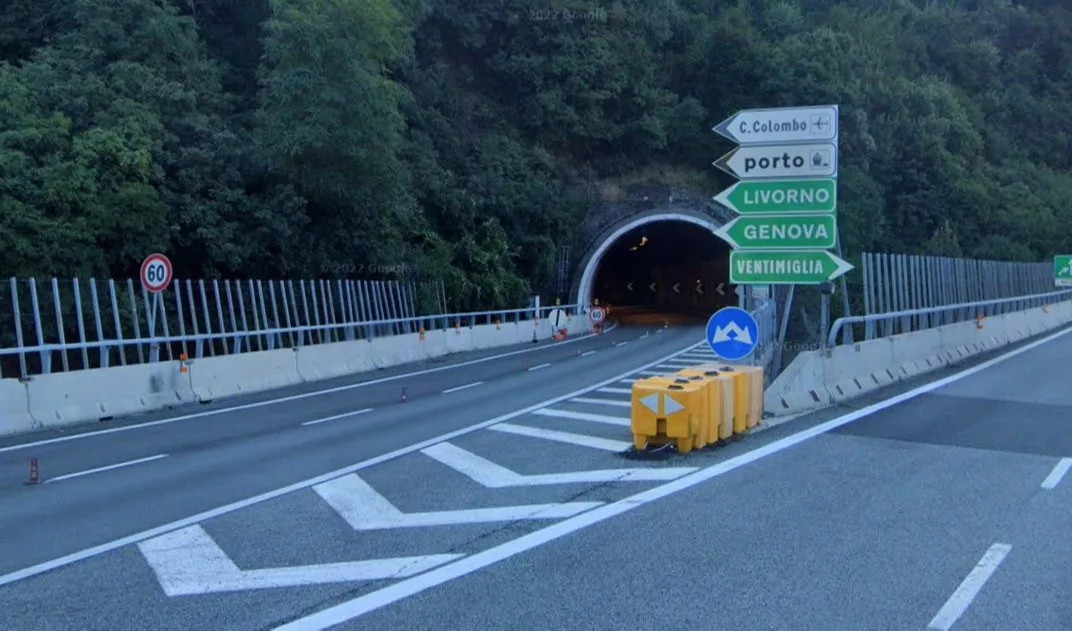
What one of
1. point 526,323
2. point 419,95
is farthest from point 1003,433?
point 419,95

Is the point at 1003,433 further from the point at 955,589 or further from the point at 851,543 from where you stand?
the point at 955,589

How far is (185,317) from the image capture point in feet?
97.6

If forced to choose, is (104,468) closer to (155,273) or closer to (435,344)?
(155,273)

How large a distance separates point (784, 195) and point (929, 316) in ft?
42.4

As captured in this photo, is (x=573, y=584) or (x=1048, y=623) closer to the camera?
(x=1048, y=623)

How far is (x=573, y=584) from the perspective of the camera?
7.52 meters

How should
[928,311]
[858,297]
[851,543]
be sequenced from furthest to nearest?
1. [858,297]
2. [928,311]
3. [851,543]

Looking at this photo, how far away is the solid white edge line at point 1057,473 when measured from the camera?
1145 cm

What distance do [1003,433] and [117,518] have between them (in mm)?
11636

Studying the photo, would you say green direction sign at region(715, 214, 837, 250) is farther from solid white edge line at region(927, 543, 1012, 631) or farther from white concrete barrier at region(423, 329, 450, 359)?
white concrete barrier at region(423, 329, 450, 359)

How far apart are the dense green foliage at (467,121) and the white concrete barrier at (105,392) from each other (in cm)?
669

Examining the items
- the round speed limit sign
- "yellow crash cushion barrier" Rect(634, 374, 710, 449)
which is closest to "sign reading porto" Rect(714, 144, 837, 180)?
"yellow crash cushion barrier" Rect(634, 374, 710, 449)

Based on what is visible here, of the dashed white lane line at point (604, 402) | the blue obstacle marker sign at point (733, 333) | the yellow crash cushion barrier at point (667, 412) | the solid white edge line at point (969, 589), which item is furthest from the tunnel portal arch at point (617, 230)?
the solid white edge line at point (969, 589)

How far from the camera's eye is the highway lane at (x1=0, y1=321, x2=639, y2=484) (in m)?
14.5
